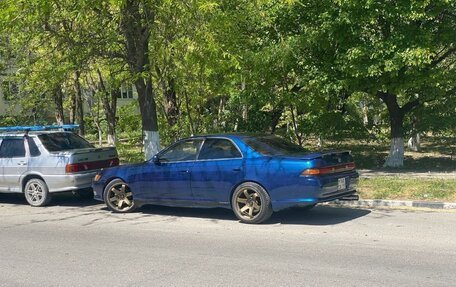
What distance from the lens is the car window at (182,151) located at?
9.49 metres

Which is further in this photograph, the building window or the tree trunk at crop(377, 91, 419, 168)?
the tree trunk at crop(377, 91, 419, 168)

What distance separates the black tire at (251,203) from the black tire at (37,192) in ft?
15.0

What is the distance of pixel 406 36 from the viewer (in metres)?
14.3

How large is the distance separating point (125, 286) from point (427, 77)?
12.0 m

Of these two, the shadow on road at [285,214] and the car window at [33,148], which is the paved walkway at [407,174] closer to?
the shadow on road at [285,214]

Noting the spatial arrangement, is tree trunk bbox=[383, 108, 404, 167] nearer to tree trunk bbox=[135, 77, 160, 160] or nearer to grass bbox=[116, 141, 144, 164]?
tree trunk bbox=[135, 77, 160, 160]

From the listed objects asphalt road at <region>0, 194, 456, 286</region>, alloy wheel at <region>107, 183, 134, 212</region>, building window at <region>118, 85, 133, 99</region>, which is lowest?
asphalt road at <region>0, 194, 456, 286</region>

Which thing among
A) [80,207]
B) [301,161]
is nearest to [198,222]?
[301,161]

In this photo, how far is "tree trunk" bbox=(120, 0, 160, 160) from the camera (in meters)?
12.2

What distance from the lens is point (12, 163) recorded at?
1153 centimetres

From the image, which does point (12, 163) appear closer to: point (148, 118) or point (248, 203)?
point (148, 118)

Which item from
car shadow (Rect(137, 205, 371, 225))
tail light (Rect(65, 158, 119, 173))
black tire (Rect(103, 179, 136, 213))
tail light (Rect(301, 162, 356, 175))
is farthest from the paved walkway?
black tire (Rect(103, 179, 136, 213))

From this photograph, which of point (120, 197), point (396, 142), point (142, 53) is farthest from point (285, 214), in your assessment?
point (396, 142)

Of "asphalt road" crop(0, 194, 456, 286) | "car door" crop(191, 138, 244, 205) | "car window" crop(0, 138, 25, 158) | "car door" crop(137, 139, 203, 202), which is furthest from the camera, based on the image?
"car window" crop(0, 138, 25, 158)
